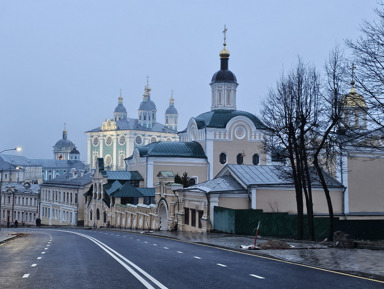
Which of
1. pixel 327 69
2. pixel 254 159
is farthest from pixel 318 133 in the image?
pixel 254 159

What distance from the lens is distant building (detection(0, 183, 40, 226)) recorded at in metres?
97.8

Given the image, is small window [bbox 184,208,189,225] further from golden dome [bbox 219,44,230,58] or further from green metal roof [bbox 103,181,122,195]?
golden dome [bbox 219,44,230,58]

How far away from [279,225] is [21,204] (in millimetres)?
80972

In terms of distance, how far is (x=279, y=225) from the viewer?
29.6 meters

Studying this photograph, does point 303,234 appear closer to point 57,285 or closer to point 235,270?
point 235,270

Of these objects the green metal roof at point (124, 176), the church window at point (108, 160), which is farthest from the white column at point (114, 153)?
the green metal roof at point (124, 176)

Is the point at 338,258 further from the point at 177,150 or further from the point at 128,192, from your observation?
the point at 177,150

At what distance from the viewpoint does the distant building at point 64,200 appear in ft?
259

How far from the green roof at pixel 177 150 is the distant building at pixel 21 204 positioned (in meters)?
41.5

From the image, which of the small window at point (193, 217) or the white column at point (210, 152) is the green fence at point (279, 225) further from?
the white column at point (210, 152)

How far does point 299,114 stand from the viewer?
91.2 feet

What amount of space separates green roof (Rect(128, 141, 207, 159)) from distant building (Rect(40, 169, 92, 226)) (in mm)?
18974

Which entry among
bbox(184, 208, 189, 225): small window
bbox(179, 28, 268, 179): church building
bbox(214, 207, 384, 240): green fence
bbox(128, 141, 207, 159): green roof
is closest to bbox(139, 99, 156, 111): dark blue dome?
bbox(179, 28, 268, 179): church building

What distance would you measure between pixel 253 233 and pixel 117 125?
135 meters
